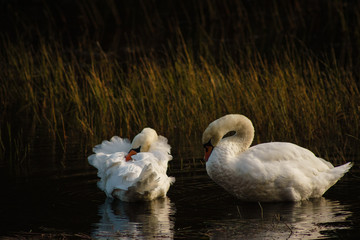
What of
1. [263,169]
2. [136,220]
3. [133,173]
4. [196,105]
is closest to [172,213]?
[136,220]

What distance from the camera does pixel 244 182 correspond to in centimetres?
702

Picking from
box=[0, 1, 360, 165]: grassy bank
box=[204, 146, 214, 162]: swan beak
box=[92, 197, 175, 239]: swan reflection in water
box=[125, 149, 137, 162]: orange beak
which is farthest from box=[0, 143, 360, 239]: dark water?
box=[0, 1, 360, 165]: grassy bank

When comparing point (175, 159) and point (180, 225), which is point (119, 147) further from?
point (180, 225)

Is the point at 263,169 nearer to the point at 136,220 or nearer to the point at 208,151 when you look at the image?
the point at 208,151

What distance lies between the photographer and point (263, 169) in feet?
23.0

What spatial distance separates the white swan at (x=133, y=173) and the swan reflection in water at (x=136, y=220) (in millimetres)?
119

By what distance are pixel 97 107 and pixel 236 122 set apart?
4.96m

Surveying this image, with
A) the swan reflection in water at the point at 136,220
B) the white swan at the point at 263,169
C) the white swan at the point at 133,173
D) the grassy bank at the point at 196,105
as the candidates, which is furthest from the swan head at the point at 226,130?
the grassy bank at the point at 196,105

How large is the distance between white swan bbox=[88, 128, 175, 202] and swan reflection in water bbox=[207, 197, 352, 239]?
87 centimetres

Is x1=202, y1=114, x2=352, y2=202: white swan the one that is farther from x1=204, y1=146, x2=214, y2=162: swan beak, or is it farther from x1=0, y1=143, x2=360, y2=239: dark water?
x1=0, y1=143, x2=360, y2=239: dark water

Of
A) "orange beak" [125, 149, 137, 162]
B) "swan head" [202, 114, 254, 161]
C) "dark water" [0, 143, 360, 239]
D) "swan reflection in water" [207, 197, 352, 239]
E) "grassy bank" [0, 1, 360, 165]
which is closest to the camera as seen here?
"swan reflection in water" [207, 197, 352, 239]

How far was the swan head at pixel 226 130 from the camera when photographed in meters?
7.46

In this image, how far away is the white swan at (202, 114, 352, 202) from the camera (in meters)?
7.04

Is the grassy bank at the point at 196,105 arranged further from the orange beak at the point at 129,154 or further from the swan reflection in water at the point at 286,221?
the swan reflection in water at the point at 286,221
